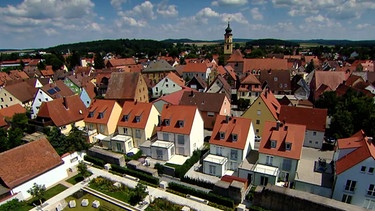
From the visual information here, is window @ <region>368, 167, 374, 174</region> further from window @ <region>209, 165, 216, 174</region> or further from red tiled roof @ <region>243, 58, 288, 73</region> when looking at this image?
red tiled roof @ <region>243, 58, 288, 73</region>

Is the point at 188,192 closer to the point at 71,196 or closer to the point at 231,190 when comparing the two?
the point at 231,190

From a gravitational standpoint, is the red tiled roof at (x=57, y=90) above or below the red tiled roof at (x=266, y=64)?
below

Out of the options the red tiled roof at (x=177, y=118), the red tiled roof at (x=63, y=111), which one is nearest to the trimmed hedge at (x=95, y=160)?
the red tiled roof at (x=177, y=118)

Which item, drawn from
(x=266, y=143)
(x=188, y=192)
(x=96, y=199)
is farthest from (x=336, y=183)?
(x=96, y=199)

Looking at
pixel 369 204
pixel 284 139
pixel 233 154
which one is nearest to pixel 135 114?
pixel 233 154

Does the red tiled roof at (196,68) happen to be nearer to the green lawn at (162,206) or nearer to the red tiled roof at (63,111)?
the red tiled roof at (63,111)

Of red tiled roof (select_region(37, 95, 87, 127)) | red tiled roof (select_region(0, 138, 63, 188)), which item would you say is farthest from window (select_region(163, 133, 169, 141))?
red tiled roof (select_region(37, 95, 87, 127))

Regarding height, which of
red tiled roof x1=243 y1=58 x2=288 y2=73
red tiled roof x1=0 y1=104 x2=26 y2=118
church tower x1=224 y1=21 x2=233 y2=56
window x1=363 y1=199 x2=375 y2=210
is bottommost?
window x1=363 y1=199 x2=375 y2=210
